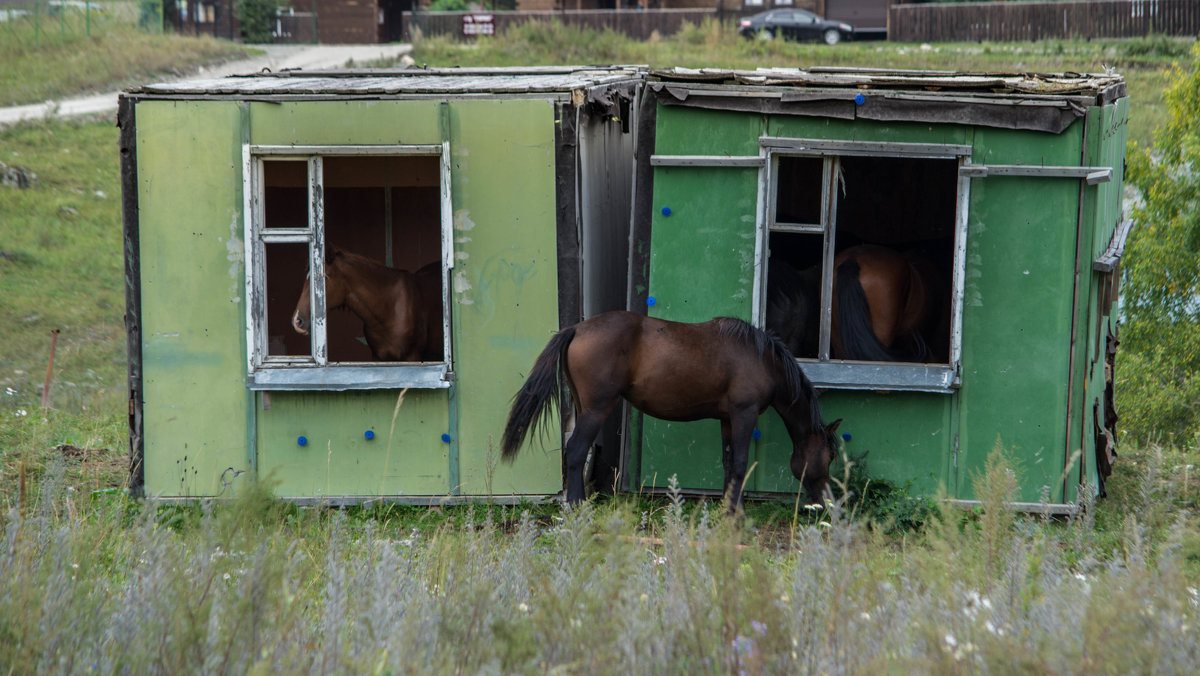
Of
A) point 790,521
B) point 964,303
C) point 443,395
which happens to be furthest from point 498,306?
point 964,303

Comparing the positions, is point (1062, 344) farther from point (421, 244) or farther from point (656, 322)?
point (421, 244)

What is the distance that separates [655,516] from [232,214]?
331cm

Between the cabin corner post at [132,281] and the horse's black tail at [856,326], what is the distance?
184 inches

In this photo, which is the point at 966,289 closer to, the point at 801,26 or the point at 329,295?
the point at 329,295

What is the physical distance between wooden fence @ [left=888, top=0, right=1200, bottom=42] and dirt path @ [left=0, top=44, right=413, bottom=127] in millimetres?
18537

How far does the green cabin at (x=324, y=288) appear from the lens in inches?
268

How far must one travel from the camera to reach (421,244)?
1020 centimetres

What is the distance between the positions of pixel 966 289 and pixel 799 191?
341 centimetres

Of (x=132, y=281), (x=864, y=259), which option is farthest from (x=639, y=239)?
(x=132, y=281)

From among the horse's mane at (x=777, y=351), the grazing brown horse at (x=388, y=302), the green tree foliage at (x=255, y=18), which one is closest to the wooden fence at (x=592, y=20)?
the green tree foliage at (x=255, y=18)

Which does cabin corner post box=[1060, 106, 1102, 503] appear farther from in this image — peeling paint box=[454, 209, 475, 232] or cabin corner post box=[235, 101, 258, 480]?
cabin corner post box=[235, 101, 258, 480]

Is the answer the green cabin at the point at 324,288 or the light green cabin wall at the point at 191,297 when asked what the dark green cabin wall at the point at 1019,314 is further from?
the light green cabin wall at the point at 191,297

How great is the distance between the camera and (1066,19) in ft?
117

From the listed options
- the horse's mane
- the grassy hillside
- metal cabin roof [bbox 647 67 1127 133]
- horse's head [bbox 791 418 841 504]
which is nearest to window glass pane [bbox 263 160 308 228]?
metal cabin roof [bbox 647 67 1127 133]
